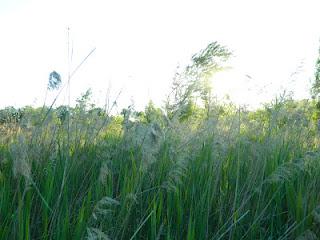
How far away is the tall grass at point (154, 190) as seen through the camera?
1596 mm

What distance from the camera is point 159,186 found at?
1.72m

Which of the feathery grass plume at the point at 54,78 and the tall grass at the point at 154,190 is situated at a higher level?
the feathery grass plume at the point at 54,78

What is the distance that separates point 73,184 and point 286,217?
1.19 metres

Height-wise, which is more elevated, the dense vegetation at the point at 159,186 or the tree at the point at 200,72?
the tree at the point at 200,72

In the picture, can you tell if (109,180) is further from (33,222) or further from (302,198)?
(302,198)

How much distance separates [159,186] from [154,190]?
1.27 feet

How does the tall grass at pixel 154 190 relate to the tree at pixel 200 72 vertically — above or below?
below

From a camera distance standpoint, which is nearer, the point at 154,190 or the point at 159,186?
the point at 159,186

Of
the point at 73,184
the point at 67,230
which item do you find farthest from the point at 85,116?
the point at 67,230

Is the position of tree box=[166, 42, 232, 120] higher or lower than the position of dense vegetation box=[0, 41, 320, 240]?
higher

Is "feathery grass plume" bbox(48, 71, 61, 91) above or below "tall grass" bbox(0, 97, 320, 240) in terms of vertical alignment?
above

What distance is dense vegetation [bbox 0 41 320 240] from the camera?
161 cm

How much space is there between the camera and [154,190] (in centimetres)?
210

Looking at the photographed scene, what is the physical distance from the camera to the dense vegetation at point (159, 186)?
1610 millimetres
